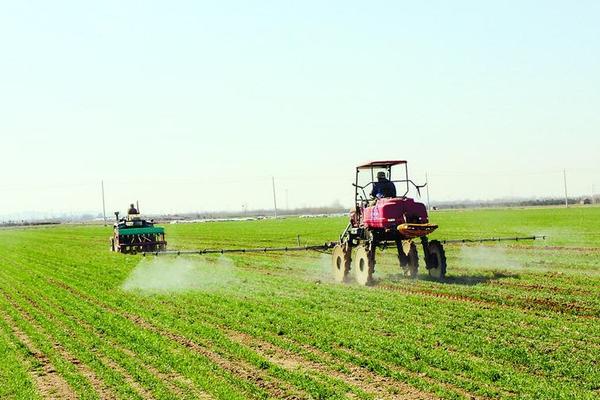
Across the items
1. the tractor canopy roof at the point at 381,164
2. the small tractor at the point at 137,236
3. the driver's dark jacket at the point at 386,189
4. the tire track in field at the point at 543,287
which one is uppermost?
the tractor canopy roof at the point at 381,164

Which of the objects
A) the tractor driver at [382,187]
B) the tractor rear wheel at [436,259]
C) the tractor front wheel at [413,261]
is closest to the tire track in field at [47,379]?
the tractor driver at [382,187]

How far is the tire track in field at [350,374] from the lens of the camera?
323 inches

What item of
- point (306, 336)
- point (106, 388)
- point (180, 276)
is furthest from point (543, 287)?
point (106, 388)

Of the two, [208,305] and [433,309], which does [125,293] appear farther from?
[433,309]

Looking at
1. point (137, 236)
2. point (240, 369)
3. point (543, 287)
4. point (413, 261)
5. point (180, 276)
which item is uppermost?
point (137, 236)

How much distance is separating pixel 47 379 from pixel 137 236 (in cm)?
2270

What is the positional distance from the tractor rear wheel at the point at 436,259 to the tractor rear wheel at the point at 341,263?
86.9 inches

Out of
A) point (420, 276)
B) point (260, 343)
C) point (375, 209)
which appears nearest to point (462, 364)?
point (260, 343)

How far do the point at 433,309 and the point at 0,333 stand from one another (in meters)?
8.48

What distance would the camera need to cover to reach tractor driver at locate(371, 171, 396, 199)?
1805 centimetres

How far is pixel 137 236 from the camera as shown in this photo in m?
32.0

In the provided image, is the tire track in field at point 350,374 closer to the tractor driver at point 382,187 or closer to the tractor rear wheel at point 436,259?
the tractor driver at point 382,187

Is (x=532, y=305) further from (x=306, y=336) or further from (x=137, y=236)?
(x=137, y=236)

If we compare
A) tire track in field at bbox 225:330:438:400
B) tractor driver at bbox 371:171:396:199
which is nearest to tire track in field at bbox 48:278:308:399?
tire track in field at bbox 225:330:438:400
